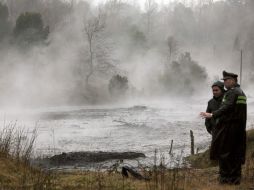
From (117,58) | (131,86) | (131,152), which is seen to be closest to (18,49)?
(131,86)

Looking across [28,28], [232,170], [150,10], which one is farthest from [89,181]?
[150,10]

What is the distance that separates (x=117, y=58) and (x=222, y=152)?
205 feet

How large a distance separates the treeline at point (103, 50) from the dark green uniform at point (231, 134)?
41.5m

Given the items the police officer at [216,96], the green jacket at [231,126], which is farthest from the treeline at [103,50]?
the green jacket at [231,126]

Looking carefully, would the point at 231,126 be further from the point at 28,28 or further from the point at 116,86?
the point at 116,86

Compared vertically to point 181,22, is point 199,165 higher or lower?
lower

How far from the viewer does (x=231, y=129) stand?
8125 mm

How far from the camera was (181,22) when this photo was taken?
366 feet

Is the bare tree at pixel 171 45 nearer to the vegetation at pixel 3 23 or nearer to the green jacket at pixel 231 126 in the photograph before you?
the vegetation at pixel 3 23

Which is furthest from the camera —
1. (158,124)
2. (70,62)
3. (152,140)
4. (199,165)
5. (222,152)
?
(70,62)

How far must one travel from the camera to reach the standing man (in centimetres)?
802

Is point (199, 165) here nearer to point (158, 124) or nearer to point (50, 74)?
point (158, 124)

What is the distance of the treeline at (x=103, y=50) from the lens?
5259 cm

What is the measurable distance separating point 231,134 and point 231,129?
9 cm
